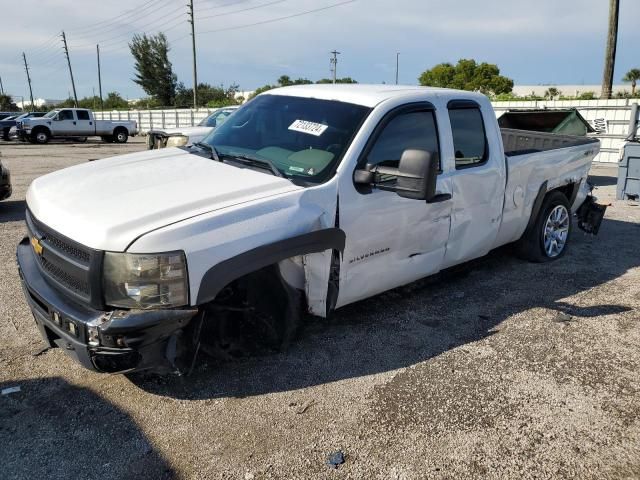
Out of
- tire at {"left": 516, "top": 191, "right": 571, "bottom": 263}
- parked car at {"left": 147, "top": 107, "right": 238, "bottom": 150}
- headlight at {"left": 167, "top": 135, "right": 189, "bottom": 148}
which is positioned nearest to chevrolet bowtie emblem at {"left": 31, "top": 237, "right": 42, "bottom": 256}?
tire at {"left": 516, "top": 191, "right": 571, "bottom": 263}

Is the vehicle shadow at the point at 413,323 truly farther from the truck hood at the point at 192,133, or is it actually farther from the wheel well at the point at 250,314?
the truck hood at the point at 192,133

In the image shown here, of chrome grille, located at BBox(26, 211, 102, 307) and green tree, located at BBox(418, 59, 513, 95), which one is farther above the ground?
green tree, located at BBox(418, 59, 513, 95)

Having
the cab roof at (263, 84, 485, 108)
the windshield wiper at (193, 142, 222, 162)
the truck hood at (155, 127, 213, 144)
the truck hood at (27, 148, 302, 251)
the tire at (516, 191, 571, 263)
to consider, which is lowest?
the tire at (516, 191, 571, 263)

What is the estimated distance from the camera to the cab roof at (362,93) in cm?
372

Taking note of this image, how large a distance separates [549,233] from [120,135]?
27148 mm

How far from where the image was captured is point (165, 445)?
8.72 ft

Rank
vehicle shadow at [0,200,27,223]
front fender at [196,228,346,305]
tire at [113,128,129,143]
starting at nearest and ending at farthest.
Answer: front fender at [196,228,346,305], vehicle shadow at [0,200,27,223], tire at [113,128,129,143]

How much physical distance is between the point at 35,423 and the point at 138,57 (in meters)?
64.7

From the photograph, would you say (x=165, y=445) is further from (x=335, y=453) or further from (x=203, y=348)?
(x=335, y=453)

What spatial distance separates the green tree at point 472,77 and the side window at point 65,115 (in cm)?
4343

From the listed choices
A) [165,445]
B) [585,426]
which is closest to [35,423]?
[165,445]

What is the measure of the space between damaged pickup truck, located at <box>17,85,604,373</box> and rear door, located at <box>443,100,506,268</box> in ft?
0.05

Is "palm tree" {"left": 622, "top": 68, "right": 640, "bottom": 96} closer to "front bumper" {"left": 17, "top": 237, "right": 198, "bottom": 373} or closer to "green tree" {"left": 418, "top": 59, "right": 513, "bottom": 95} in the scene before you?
"green tree" {"left": 418, "top": 59, "right": 513, "bottom": 95}

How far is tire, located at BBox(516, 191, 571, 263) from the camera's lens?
5492 mm
